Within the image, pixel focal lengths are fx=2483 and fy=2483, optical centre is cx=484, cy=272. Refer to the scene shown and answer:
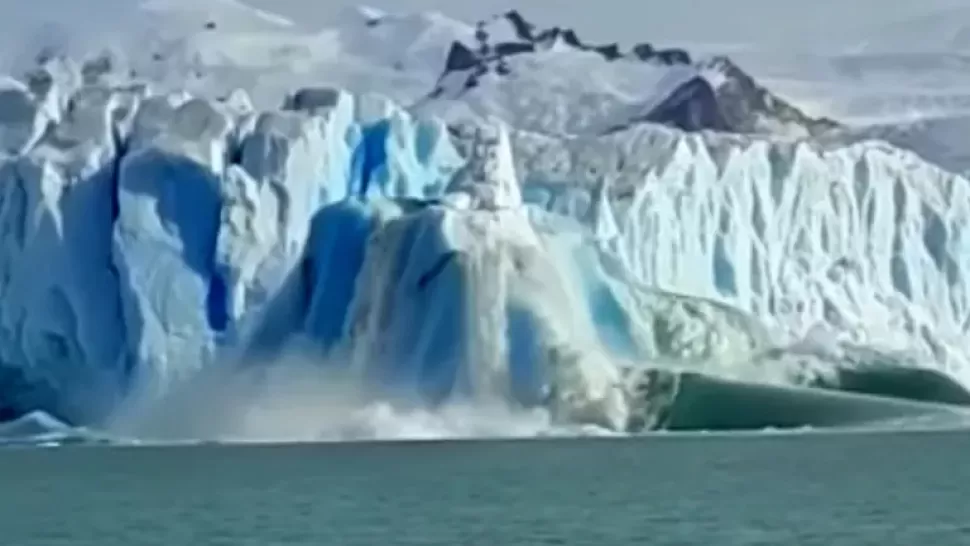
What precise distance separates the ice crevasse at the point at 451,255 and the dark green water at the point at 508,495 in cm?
111

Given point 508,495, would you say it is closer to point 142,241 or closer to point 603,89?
point 142,241

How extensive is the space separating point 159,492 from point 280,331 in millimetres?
3419

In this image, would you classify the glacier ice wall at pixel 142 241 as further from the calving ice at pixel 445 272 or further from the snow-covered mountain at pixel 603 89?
the snow-covered mountain at pixel 603 89

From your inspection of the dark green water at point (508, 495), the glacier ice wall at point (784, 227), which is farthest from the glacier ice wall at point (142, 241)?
the glacier ice wall at point (784, 227)

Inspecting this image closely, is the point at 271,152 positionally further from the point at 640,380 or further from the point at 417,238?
the point at 640,380

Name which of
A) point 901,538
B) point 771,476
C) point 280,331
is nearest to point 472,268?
point 280,331

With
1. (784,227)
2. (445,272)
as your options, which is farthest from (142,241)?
(784,227)

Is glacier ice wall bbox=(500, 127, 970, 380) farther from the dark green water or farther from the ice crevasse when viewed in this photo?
the dark green water

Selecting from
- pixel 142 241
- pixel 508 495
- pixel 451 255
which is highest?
pixel 451 255

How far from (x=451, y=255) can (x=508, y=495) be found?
443 cm

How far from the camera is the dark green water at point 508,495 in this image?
56.6ft

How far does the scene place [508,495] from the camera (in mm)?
21141

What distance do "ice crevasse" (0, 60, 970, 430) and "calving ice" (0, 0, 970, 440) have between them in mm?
32

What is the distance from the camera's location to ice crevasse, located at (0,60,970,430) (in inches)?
995
